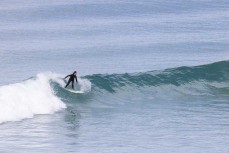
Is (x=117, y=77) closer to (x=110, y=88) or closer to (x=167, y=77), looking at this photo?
(x=110, y=88)

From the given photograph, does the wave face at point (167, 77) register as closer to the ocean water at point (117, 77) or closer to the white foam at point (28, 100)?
the ocean water at point (117, 77)

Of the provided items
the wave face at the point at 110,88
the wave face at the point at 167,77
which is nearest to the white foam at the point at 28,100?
the wave face at the point at 110,88

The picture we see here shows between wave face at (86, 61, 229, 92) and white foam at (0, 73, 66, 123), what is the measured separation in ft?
10.2

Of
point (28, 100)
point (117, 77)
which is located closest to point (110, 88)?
point (117, 77)

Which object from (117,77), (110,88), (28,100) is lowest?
(28,100)

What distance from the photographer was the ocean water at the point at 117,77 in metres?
30.7

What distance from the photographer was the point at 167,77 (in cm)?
4272

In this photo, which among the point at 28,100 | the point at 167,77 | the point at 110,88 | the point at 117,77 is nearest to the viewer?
the point at 28,100

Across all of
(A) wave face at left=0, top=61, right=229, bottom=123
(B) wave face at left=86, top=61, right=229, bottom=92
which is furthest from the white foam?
(B) wave face at left=86, top=61, right=229, bottom=92

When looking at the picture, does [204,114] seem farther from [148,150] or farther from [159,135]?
[148,150]

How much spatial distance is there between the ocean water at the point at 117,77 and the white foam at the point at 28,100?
46 mm

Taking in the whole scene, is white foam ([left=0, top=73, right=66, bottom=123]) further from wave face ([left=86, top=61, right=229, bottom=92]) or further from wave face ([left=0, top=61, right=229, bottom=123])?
wave face ([left=86, top=61, right=229, bottom=92])

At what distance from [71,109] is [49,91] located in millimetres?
1352

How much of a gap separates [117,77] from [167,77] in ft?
7.99
